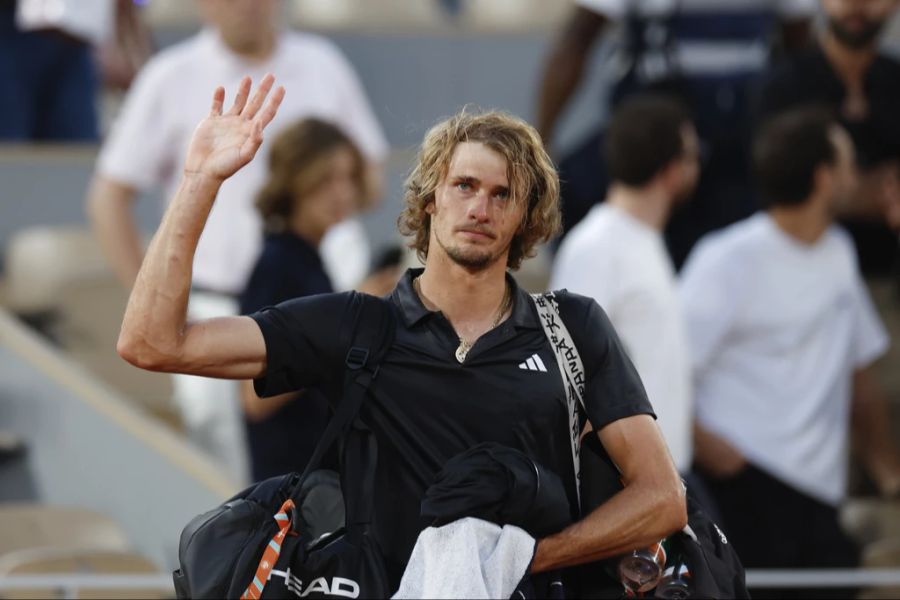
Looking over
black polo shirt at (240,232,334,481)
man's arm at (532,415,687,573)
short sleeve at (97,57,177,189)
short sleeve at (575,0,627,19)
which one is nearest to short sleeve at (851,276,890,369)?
short sleeve at (575,0,627,19)

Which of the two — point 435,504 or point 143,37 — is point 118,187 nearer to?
point 143,37

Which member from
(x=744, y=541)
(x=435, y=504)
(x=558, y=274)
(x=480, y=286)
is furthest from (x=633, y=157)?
(x=435, y=504)

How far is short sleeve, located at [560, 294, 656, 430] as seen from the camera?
3344 mm

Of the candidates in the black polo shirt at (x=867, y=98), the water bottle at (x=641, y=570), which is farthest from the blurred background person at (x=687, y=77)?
the water bottle at (x=641, y=570)

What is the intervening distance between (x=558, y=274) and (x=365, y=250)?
140 cm

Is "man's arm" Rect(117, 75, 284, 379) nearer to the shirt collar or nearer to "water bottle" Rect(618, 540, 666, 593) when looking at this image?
the shirt collar

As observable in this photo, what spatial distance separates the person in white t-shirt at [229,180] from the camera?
6.07 meters

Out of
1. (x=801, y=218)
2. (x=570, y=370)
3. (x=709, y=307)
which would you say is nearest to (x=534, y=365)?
(x=570, y=370)

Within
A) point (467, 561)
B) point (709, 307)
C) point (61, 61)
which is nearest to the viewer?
point (467, 561)

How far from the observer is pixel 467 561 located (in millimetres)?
3082

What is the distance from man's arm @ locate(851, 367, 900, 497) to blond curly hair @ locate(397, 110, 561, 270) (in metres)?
3.11

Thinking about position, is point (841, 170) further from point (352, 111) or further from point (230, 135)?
point (230, 135)

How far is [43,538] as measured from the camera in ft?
18.5

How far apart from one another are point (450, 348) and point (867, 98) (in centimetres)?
386
